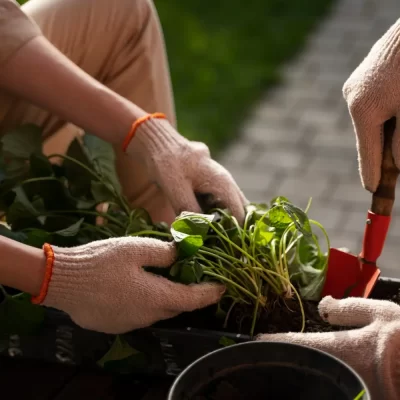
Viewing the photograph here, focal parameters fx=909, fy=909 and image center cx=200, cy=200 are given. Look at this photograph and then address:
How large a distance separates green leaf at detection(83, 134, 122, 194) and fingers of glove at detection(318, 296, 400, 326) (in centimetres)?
48

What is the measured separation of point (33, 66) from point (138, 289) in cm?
49

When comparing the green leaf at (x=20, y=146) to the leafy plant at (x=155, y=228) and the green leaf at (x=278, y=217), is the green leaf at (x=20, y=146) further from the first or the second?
the green leaf at (x=278, y=217)

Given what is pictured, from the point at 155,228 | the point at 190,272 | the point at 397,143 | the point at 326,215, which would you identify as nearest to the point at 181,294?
the point at 190,272

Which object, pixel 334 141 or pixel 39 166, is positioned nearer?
pixel 39 166

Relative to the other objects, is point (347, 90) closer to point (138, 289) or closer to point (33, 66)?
point (138, 289)

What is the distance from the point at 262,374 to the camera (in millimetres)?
1005

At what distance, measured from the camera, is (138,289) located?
3.99ft

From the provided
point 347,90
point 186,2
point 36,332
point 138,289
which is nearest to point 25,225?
point 36,332

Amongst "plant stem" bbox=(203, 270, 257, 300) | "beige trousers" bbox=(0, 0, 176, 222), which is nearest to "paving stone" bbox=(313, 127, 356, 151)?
"beige trousers" bbox=(0, 0, 176, 222)

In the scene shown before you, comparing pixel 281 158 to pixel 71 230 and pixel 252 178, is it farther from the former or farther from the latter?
pixel 71 230

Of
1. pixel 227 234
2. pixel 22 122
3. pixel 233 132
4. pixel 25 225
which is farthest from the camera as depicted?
pixel 233 132

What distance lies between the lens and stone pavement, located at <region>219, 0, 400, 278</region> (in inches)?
110

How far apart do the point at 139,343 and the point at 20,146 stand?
0.44 meters

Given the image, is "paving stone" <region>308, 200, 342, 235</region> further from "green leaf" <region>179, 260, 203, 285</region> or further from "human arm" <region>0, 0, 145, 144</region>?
"green leaf" <region>179, 260, 203, 285</region>
